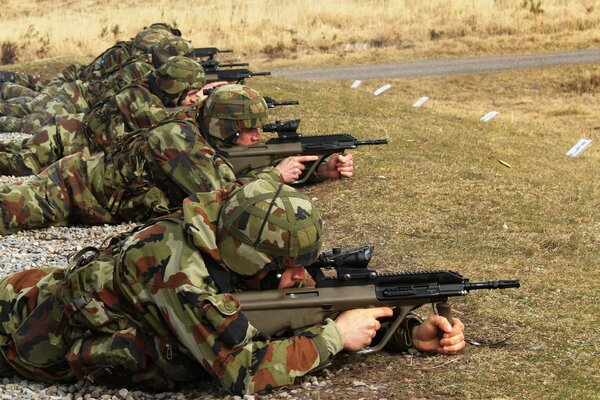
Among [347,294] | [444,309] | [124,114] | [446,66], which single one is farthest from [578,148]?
[446,66]

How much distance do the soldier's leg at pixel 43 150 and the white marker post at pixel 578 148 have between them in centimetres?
710

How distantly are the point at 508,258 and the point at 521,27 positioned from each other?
23310 mm

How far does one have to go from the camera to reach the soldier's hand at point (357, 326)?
5.18m

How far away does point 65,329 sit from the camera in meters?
5.29

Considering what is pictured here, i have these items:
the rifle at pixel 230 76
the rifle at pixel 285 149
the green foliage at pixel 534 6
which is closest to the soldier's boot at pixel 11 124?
the rifle at pixel 230 76

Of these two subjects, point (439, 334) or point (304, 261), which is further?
point (439, 334)

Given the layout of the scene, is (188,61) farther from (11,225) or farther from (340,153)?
(11,225)

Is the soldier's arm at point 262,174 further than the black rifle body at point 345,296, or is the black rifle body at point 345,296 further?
the soldier's arm at point 262,174

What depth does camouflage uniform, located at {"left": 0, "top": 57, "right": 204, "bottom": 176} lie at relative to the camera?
11.3 metres

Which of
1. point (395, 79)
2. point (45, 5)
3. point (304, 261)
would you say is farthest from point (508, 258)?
point (45, 5)

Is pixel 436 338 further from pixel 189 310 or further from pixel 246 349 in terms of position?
pixel 189 310

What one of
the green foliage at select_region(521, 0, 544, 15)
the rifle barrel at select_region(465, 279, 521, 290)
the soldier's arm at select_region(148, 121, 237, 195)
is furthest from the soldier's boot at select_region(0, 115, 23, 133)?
the green foliage at select_region(521, 0, 544, 15)

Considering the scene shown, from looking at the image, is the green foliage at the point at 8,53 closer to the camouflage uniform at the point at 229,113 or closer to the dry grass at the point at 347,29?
the dry grass at the point at 347,29

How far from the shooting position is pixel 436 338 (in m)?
5.57
